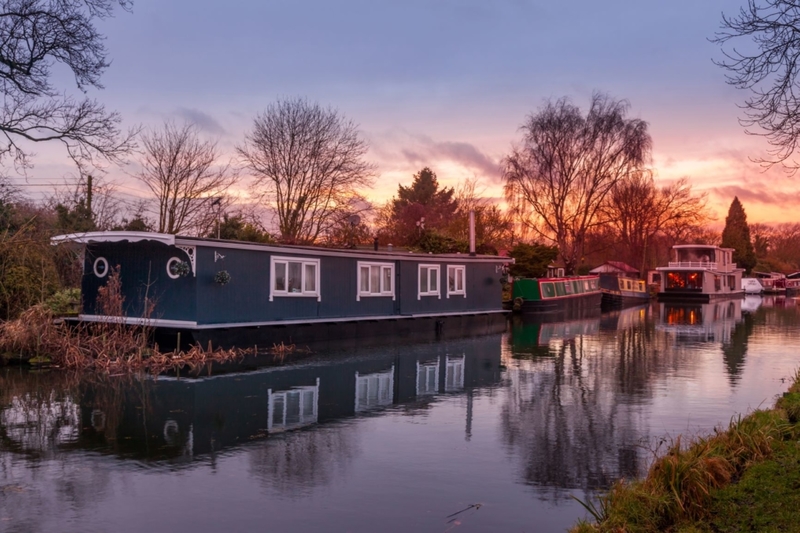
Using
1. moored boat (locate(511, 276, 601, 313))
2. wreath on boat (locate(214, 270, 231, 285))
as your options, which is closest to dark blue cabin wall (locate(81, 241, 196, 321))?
wreath on boat (locate(214, 270, 231, 285))

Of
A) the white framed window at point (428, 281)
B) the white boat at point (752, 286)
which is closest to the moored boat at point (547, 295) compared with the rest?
the white framed window at point (428, 281)

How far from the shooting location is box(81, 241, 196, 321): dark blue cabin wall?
730 inches

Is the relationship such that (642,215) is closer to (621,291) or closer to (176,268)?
(621,291)

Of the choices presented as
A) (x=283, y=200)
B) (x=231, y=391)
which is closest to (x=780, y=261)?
(x=283, y=200)

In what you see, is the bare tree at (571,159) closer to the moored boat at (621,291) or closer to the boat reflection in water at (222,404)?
the moored boat at (621,291)

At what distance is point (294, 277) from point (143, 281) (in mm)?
4226

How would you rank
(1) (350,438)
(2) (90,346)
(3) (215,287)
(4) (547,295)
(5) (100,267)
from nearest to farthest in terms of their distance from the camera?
(1) (350,438) < (2) (90,346) < (3) (215,287) < (5) (100,267) < (4) (547,295)

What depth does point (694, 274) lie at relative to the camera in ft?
194

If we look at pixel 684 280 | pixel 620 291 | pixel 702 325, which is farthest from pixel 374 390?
pixel 684 280

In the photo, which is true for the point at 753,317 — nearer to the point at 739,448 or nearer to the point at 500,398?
the point at 500,398

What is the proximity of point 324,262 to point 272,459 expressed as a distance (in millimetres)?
13896

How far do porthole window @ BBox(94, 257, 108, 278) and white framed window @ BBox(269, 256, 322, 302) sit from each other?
14.0 ft

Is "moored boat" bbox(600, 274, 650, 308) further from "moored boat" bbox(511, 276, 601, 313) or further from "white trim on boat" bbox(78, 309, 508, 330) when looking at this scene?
"white trim on boat" bbox(78, 309, 508, 330)

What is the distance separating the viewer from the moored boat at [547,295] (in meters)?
37.6
